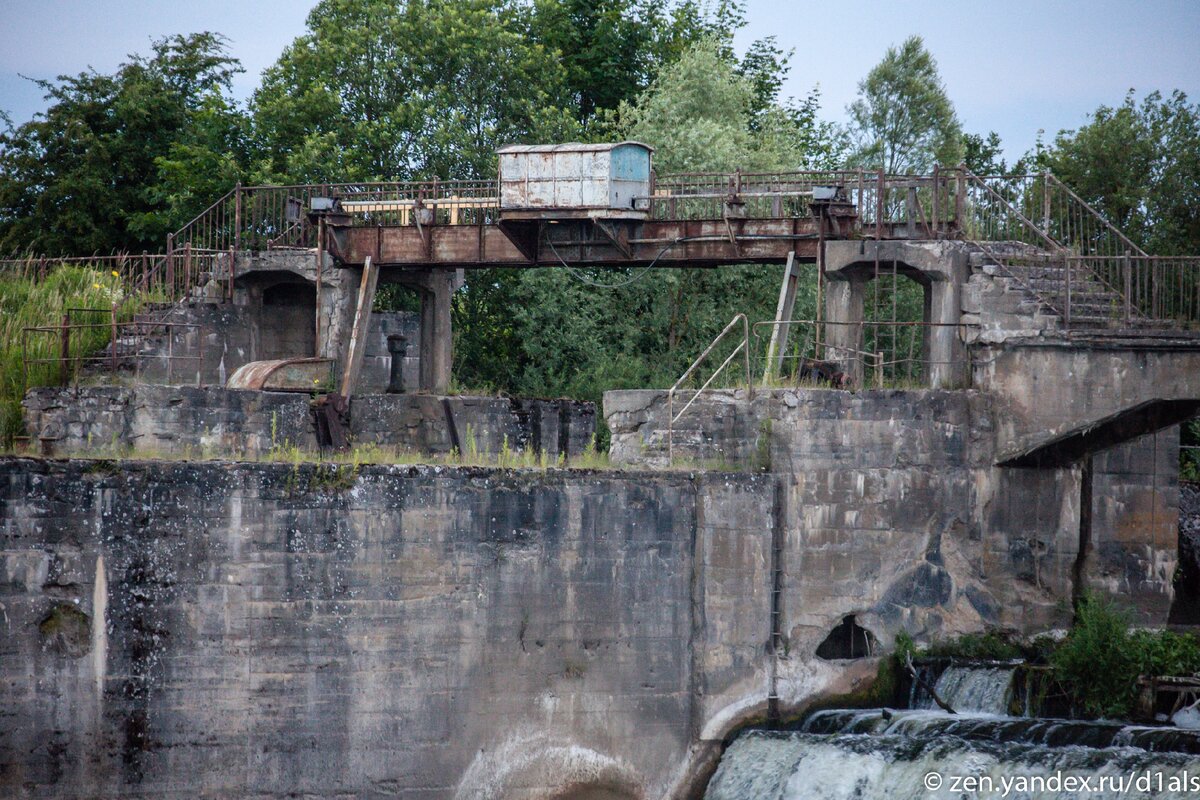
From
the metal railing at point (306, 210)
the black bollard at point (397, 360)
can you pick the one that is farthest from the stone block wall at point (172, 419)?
the black bollard at point (397, 360)

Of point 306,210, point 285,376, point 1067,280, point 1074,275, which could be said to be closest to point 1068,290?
point 1067,280

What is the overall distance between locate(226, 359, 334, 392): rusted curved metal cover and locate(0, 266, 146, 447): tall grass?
2.51 meters

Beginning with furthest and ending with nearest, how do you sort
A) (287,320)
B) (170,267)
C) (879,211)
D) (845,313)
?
(287,320)
(170,267)
(845,313)
(879,211)

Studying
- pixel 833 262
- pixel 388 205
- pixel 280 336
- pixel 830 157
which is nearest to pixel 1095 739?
pixel 833 262

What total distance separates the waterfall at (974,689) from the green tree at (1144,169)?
18.3 m

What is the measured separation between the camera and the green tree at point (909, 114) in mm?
44844

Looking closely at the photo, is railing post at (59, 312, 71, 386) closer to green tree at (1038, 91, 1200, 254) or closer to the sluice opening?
the sluice opening

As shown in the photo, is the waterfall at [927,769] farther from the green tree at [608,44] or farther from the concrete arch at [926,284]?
the green tree at [608,44]

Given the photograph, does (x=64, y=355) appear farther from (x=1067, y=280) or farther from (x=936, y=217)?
(x=1067, y=280)

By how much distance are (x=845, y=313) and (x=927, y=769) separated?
30.0ft

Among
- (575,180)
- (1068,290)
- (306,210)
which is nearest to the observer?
(1068,290)

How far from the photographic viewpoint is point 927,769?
19.0 metres

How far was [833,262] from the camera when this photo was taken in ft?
81.0

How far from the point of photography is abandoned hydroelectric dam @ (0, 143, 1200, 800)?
65.3 feet
